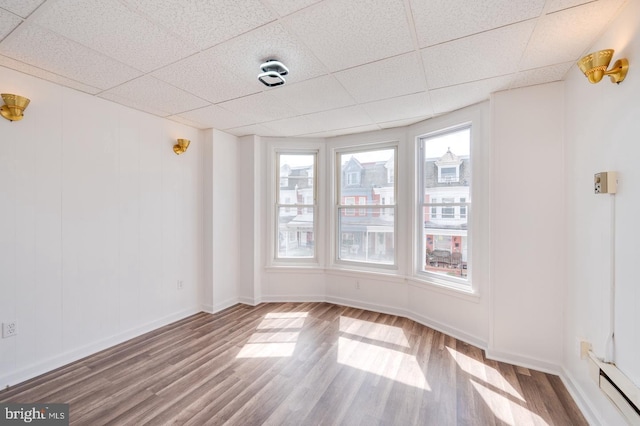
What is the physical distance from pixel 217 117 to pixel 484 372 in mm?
3841

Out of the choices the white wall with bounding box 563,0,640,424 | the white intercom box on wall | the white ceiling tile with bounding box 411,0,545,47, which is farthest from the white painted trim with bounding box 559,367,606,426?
the white ceiling tile with bounding box 411,0,545,47

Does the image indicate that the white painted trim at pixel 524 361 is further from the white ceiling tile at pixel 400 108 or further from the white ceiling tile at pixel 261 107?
the white ceiling tile at pixel 261 107

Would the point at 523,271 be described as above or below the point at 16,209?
below

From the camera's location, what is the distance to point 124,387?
85.9 inches

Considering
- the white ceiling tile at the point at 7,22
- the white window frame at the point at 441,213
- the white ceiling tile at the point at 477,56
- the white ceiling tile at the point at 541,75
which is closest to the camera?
the white ceiling tile at the point at 7,22

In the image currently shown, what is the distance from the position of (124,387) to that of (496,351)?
3264 millimetres

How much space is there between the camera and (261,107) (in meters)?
2.99

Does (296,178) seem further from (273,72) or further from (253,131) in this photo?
(273,72)

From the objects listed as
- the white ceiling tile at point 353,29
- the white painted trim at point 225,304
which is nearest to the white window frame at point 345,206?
the white painted trim at point 225,304

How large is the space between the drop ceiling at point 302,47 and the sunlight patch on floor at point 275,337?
8.38ft

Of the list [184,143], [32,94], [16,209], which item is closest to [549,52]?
[184,143]

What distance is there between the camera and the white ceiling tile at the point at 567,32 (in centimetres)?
153

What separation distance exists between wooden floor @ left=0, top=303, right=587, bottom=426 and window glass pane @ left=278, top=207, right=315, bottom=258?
1.41 metres

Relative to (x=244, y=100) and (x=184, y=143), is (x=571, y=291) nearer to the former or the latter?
(x=244, y=100)
